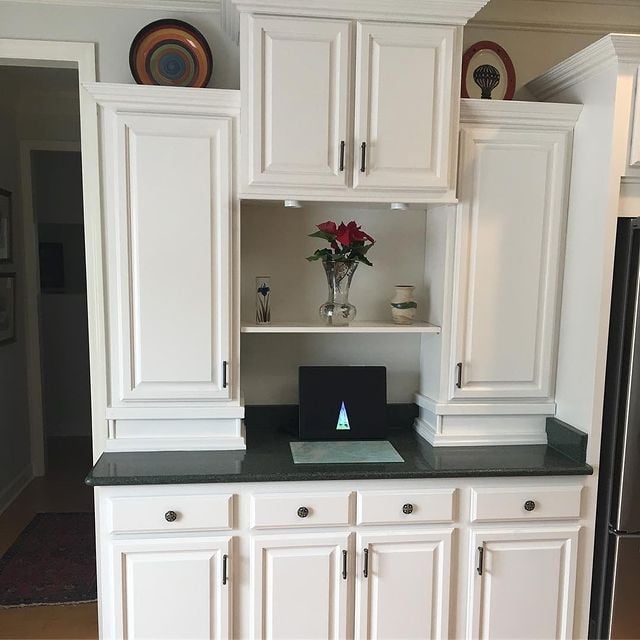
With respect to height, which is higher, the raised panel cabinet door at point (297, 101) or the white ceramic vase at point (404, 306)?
the raised panel cabinet door at point (297, 101)

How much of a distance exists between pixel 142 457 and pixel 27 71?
2.39 metres

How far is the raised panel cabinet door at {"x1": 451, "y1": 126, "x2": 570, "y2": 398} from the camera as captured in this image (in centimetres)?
211

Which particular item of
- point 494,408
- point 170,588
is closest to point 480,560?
point 494,408

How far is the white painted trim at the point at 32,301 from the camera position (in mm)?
3734

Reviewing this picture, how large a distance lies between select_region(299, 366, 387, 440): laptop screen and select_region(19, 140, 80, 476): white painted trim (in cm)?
244

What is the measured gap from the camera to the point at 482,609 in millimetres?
2047

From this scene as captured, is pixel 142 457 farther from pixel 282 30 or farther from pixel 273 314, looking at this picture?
pixel 282 30

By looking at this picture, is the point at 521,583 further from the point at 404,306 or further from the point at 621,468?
the point at 404,306

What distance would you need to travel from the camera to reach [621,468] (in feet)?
6.59

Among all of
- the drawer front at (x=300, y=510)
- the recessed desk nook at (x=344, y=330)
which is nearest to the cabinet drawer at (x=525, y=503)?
the recessed desk nook at (x=344, y=330)

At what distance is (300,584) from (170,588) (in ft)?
1.43

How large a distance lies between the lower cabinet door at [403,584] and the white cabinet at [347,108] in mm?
1214

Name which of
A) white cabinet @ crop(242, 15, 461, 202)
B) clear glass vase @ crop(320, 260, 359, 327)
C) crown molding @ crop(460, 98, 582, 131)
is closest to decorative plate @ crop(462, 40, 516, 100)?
crown molding @ crop(460, 98, 582, 131)

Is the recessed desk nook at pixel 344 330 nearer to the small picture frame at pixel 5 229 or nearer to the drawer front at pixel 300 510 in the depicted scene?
the drawer front at pixel 300 510
